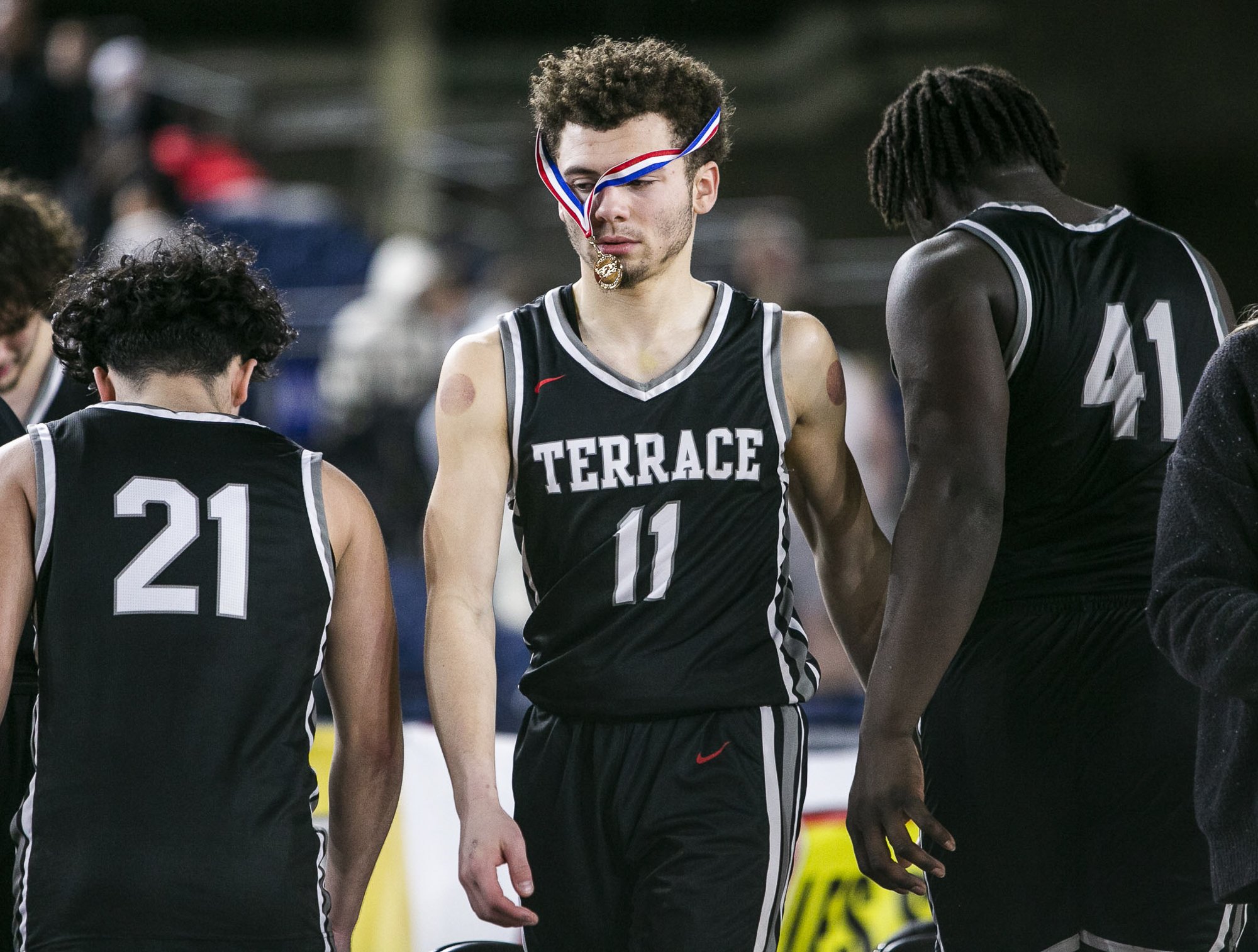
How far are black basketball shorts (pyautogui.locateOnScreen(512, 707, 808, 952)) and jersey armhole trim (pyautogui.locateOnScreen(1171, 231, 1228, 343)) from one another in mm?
1180

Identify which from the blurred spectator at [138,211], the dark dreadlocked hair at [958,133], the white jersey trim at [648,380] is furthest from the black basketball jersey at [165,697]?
the blurred spectator at [138,211]

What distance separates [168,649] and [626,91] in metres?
1.38

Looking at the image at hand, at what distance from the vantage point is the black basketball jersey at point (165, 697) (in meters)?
2.53

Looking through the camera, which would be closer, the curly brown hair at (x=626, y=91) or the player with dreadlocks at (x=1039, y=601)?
the player with dreadlocks at (x=1039, y=601)

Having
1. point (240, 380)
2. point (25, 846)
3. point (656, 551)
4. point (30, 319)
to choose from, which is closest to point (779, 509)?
point (656, 551)

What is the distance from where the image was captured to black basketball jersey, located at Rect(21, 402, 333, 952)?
8.29 ft

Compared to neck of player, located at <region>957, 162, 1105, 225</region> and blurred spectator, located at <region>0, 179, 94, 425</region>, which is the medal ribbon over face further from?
blurred spectator, located at <region>0, 179, 94, 425</region>

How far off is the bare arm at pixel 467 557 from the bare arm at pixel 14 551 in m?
0.71

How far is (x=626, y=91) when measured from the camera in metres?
3.01

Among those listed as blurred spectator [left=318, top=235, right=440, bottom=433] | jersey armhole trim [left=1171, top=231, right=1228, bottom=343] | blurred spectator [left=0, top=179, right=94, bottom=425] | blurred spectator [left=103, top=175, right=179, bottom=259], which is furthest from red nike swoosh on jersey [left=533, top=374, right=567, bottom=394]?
blurred spectator [left=103, top=175, right=179, bottom=259]

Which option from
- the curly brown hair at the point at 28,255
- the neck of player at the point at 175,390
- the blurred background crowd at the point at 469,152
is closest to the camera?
the neck of player at the point at 175,390

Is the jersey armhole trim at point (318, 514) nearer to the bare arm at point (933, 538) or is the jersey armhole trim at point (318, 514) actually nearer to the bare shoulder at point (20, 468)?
the bare shoulder at point (20, 468)

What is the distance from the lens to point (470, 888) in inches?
106

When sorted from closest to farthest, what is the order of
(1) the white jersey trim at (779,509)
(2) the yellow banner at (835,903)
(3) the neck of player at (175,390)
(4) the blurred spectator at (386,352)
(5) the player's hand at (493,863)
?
(5) the player's hand at (493,863), (3) the neck of player at (175,390), (1) the white jersey trim at (779,509), (2) the yellow banner at (835,903), (4) the blurred spectator at (386,352)
